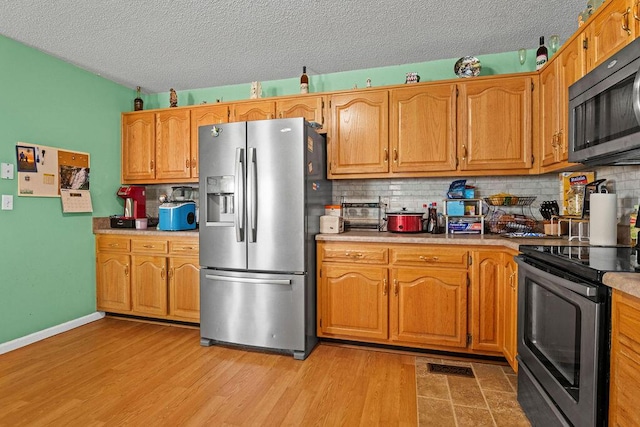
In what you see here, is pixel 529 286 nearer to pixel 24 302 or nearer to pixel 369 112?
pixel 369 112

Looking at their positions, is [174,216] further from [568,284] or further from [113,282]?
[568,284]

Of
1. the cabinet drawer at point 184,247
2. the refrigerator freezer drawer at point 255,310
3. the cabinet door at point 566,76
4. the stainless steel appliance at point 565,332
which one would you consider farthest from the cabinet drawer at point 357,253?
the cabinet door at point 566,76

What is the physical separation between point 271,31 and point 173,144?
1.64 metres

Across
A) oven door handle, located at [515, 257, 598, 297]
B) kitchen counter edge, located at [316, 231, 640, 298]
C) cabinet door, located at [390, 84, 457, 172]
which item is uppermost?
cabinet door, located at [390, 84, 457, 172]

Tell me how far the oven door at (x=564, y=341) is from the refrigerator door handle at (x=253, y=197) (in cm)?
178

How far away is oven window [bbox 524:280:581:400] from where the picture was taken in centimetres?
132

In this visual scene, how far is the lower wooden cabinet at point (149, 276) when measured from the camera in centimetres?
310

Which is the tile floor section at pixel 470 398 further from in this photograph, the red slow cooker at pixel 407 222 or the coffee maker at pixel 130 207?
Answer: the coffee maker at pixel 130 207

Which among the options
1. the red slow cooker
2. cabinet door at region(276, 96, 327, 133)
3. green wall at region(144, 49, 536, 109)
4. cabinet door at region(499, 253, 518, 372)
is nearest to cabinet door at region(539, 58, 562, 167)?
green wall at region(144, 49, 536, 109)

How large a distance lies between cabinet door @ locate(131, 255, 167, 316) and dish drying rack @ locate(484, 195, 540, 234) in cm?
299

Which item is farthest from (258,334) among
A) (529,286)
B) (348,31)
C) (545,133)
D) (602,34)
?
(602,34)

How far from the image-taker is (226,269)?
2717 mm

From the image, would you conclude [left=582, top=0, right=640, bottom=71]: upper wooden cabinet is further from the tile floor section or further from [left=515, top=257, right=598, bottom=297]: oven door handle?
the tile floor section

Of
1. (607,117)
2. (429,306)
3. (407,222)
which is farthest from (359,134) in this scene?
(607,117)
